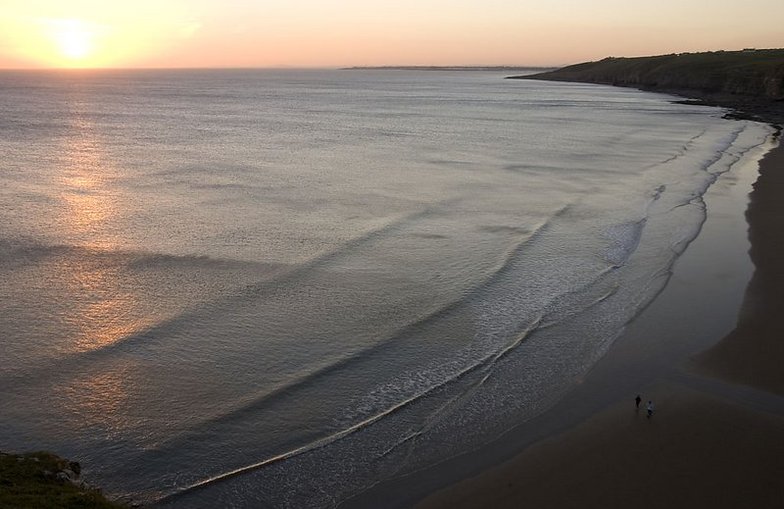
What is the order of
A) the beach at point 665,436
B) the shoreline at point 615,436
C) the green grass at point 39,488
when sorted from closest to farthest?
the green grass at point 39,488 → the beach at point 665,436 → the shoreline at point 615,436

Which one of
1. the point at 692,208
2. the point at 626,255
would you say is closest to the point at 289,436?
→ the point at 626,255

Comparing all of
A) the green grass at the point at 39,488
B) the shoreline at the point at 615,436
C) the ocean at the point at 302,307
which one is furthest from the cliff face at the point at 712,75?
the green grass at the point at 39,488

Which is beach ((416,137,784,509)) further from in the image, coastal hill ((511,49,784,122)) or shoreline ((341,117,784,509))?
coastal hill ((511,49,784,122))

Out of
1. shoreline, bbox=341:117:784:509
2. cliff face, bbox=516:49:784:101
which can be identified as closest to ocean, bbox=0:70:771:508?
shoreline, bbox=341:117:784:509

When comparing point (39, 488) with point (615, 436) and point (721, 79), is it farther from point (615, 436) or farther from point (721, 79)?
point (721, 79)

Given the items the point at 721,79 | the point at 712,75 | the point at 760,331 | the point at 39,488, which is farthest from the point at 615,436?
the point at 712,75

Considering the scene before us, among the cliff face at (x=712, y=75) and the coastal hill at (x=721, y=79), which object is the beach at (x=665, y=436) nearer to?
the coastal hill at (x=721, y=79)

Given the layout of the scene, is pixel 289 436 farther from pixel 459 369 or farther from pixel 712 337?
pixel 712 337

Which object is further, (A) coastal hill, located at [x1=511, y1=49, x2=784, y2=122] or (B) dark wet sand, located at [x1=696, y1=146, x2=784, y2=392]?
(A) coastal hill, located at [x1=511, y1=49, x2=784, y2=122]
